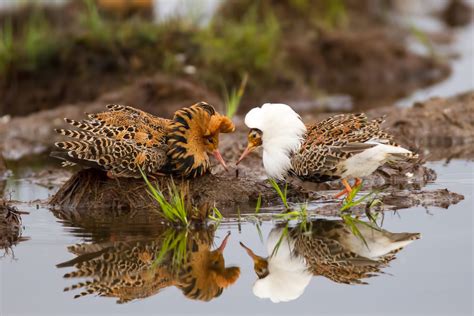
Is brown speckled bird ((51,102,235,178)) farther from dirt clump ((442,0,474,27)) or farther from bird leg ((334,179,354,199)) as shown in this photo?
dirt clump ((442,0,474,27))

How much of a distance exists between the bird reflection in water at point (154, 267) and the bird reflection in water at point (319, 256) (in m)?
0.33

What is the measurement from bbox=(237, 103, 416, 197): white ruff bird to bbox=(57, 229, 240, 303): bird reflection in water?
1351mm

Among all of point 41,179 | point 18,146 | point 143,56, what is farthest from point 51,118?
point 41,179

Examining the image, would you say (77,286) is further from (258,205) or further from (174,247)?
(258,205)

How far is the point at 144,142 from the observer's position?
35.3 ft

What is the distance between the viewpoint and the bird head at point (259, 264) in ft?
28.7

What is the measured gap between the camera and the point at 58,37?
733 inches

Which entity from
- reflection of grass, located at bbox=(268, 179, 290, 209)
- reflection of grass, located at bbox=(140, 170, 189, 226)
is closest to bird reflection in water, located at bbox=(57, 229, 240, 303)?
reflection of grass, located at bbox=(140, 170, 189, 226)

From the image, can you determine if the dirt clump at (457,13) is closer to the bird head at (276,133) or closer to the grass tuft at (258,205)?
the bird head at (276,133)

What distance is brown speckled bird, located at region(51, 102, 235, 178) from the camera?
10633mm

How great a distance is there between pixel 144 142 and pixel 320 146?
175cm

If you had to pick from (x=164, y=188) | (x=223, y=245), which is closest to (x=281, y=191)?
(x=164, y=188)

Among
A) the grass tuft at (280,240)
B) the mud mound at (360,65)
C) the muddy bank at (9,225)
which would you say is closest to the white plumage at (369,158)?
the grass tuft at (280,240)

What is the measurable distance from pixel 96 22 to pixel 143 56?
3.27 feet
